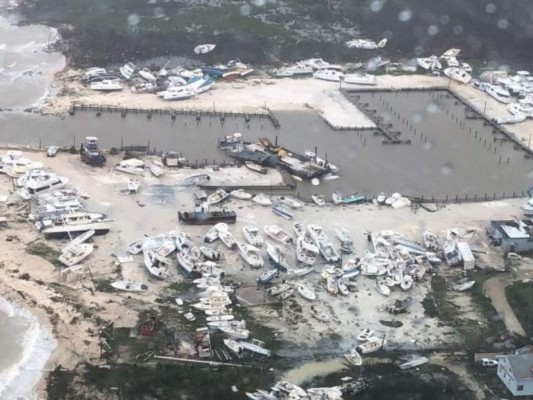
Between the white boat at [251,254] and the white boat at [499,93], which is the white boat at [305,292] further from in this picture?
the white boat at [499,93]

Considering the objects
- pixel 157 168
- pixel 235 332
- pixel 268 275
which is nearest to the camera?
pixel 235 332

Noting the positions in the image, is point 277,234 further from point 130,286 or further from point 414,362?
point 414,362

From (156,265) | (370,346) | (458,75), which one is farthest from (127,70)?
(370,346)

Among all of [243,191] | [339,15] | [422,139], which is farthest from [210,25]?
[243,191]

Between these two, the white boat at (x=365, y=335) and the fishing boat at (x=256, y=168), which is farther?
the fishing boat at (x=256, y=168)

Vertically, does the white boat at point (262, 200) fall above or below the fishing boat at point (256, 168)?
above

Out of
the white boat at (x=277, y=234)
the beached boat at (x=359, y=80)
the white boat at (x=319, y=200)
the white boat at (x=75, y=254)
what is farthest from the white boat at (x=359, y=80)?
the white boat at (x=75, y=254)
